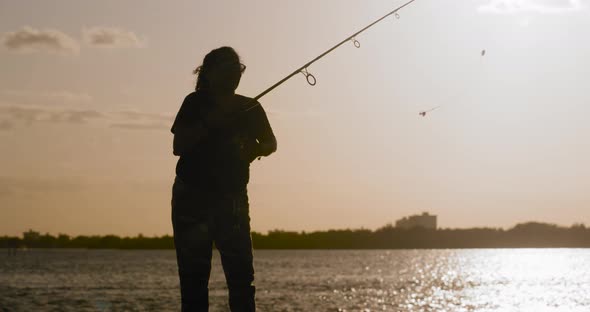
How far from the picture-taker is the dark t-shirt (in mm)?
6867

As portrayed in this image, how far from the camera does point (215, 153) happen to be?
6887 millimetres

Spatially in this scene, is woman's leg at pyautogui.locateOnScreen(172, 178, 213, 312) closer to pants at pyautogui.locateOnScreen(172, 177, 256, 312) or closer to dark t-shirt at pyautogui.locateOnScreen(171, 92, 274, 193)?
pants at pyautogui.locateOnScreen(172, 177, 256, 312)

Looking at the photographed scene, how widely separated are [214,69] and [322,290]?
72.2 m

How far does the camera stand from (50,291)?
77.7 m

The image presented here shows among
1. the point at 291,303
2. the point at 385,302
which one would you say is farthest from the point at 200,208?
the point at 385,302

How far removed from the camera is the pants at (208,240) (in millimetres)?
6898

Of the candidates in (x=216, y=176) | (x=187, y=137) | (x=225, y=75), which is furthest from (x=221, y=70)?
(x=216, y=176)

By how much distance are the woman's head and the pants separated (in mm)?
700

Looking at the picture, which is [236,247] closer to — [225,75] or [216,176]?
[216,176]

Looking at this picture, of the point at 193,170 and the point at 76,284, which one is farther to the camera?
the point at 76,284

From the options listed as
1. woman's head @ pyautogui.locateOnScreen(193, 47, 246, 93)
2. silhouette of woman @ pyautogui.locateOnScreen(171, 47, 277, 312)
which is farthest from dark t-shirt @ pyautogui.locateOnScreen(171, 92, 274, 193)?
woman's head @ pyautogui.locateOnScreen(193, 47, 246, 93)

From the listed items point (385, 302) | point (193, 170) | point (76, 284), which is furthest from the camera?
point (76, 284)

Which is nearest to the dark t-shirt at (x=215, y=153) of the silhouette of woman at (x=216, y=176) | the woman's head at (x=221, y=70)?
the silhouette of woman at (x=216, y=176)

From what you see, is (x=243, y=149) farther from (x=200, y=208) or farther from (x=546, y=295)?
(x=546, y=295)
